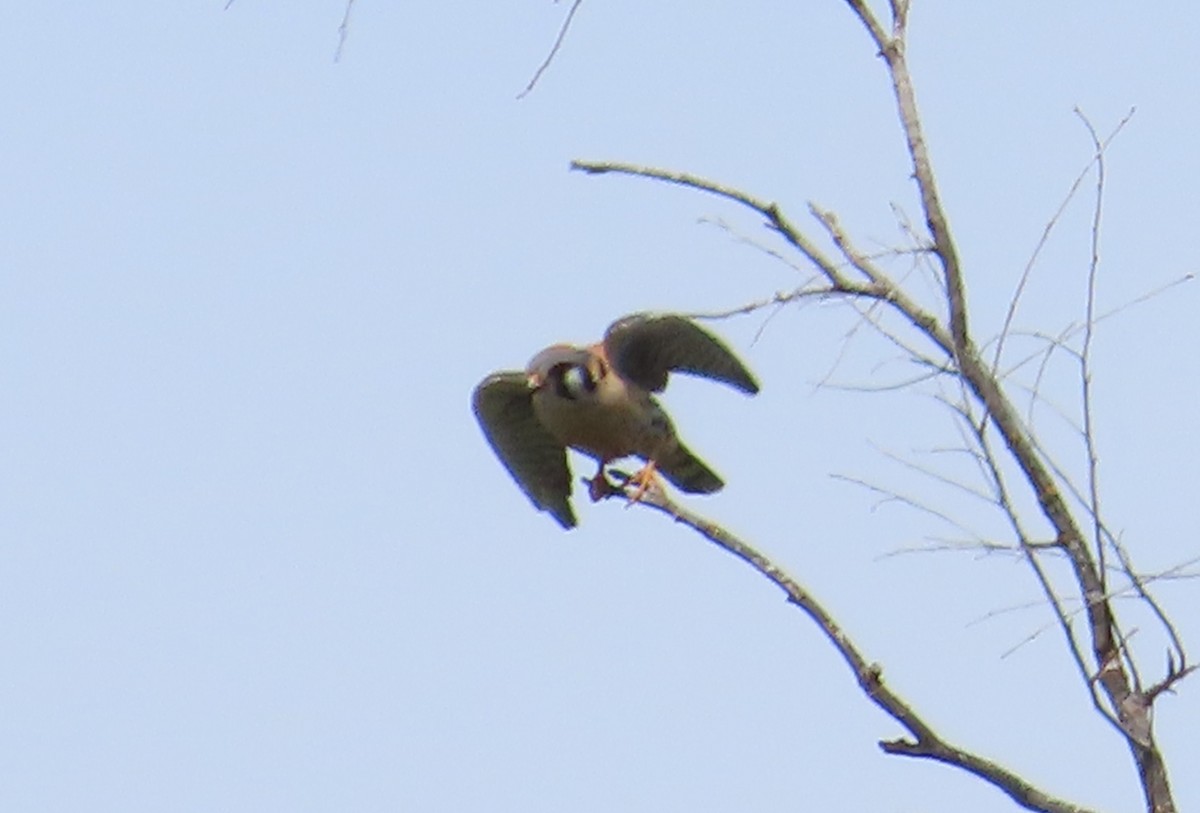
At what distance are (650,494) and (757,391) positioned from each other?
1369mm

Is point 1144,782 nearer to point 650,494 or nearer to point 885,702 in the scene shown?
point 885,702

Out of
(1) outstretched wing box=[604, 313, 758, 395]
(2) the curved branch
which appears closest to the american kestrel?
(1) outstretched wing box=[604, 313, 758, 395]

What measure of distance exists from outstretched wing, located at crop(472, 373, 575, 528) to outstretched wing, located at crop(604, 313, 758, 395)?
390mm

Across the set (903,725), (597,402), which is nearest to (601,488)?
(597,402)

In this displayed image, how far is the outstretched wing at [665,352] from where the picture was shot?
22.9ft

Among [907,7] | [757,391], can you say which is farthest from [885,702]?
[757,391]

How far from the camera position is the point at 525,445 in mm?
7781

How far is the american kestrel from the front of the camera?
712 cm

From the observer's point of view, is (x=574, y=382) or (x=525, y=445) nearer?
(x=574, y=382)

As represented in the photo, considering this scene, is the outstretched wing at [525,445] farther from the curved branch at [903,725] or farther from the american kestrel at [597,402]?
the curved branch at [903,725]

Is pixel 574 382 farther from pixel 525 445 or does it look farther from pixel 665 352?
pixel 525 445

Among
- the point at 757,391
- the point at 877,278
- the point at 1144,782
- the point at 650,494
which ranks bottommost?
the point at 1144,782

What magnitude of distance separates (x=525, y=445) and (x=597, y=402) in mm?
541

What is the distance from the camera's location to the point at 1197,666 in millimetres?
4051
